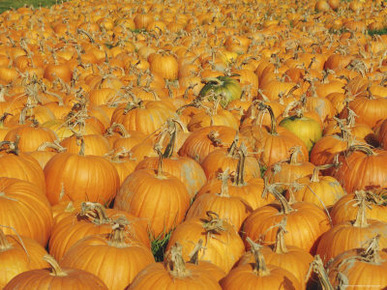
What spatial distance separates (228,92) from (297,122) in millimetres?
Answer: 1878

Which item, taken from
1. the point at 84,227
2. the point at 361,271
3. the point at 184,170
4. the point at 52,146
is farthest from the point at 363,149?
→ the point at 52,146

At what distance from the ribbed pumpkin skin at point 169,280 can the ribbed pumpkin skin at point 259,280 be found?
128 mm

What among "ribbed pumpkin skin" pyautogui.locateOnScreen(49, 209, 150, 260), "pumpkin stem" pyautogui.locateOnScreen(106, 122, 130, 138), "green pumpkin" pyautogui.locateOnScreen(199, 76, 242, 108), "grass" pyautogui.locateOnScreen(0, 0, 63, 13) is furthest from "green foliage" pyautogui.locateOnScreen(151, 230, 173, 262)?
"grass" pyautogui.locateOnScreen(0, 0, 63, 13)

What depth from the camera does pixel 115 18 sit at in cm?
1900

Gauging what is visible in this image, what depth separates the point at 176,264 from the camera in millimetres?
2980

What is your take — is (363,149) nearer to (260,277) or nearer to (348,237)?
(348,237)

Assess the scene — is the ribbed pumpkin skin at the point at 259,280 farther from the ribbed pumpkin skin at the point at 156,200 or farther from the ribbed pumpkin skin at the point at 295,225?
the ribbed pumpkin skin at the point at 156,200

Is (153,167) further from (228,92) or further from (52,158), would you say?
(228,92)

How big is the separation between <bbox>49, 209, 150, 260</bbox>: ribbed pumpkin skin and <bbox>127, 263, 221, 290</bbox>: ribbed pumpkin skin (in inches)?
29.2

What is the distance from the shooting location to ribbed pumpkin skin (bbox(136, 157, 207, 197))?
5.05 meters

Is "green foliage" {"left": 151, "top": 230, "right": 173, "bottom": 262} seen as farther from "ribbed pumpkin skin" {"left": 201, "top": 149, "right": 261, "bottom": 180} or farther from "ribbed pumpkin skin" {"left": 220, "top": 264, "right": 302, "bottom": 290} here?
"ribbed pumpkin skin" {"left": 220, "top": 264, "right": 302, "bottom": 290}

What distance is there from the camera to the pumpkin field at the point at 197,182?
3.29m

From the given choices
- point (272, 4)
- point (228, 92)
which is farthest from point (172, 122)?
point (272, 4)

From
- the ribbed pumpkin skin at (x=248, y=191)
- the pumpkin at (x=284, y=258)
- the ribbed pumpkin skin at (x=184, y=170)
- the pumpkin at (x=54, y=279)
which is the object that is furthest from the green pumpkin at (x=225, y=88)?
the pumpkin at (x=54, y=279)
